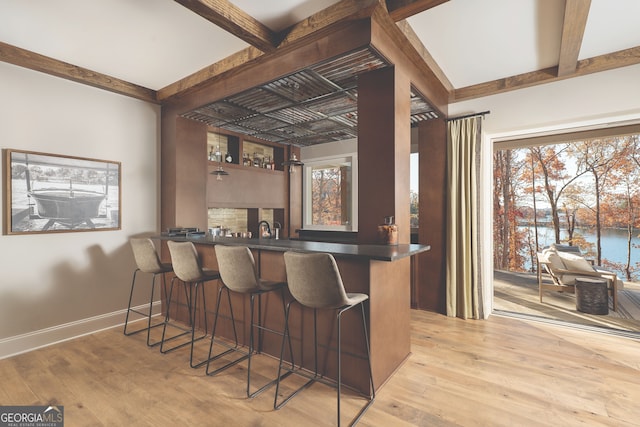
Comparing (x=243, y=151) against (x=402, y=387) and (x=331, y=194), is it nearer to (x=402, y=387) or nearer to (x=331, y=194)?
(x=331, y=194)

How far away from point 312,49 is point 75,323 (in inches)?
145

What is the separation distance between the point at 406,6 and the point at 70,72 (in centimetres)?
333

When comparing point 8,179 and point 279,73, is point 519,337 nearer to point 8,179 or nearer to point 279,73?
point 279,73

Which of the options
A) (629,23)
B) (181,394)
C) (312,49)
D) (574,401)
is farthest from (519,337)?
(312,49)

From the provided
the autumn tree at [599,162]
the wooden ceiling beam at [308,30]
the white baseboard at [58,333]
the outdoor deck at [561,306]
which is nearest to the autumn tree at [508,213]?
the autumn tree at [599,162]

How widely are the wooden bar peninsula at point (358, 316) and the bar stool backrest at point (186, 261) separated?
1.28 feet

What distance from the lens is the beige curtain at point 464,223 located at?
12.3ft

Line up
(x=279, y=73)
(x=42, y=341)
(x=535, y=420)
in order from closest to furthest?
(x=535, y=420), (x=279, y=73), (x=42, y=341)

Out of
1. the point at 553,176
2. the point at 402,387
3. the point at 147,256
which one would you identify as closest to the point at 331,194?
the point at 147,256

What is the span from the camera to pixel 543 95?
136 inches

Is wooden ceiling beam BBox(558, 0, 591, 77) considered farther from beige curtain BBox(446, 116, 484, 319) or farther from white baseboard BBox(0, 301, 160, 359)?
white baseboard BBox(0, 301, 160, 359)

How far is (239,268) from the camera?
240 cm

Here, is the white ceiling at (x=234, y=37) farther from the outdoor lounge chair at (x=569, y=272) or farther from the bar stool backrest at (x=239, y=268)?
the outdoor lounge chair at (x=569, y=272)

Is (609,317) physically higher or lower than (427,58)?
lower
